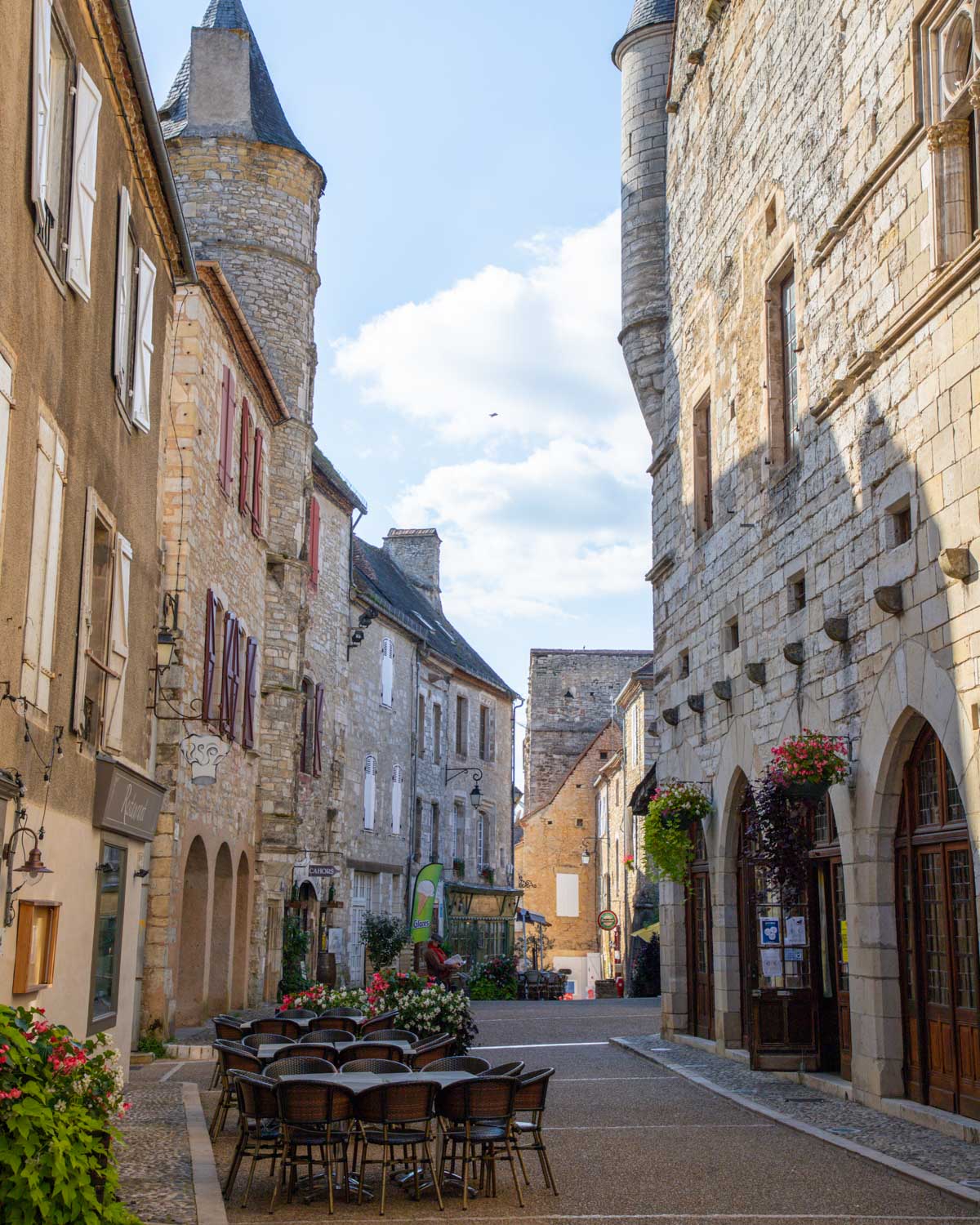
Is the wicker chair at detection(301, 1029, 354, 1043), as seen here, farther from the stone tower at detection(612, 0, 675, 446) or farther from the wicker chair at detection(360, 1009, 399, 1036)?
the stone tower at detection(612, 0, 675, 446)

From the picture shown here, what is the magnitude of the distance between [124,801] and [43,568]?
127 inches

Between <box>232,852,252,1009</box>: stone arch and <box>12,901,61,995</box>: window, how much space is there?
33.0ft

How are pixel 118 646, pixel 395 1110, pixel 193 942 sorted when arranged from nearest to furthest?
pixel 395 1110
pixel 118 646
pixel 193 942

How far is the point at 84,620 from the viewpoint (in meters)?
9.13

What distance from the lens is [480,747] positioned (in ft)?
131

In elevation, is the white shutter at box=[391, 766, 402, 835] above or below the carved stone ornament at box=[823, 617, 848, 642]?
above

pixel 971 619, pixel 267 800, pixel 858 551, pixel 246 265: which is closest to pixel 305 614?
pixel 267 800

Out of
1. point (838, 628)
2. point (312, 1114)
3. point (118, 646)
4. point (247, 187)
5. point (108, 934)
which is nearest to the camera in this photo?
point (312, 1114)

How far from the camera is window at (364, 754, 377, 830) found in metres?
29.3

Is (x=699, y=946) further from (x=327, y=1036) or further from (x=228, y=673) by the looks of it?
(x=327, y=1036)

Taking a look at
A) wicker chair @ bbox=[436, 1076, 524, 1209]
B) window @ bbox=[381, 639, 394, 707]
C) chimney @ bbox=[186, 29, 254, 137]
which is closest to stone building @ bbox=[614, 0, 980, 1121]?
wicker chair @ bbox=[436, 1076, 524, 1209]

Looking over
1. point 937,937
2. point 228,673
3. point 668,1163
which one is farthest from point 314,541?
point 668,1163

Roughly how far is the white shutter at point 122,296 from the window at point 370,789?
19465mm

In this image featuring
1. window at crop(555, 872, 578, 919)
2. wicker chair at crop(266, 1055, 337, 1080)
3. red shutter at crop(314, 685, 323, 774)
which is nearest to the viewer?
wicker chair at crop(266, 1055, 337, 1080)
